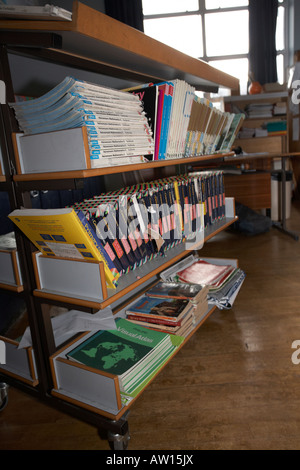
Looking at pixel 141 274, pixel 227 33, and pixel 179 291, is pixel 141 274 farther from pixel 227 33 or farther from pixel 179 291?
pixel 227 33

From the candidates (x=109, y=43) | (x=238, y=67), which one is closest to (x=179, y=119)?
(x=109, y=43)

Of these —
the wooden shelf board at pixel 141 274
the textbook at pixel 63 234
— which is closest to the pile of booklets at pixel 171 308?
the wooden shelf board at pixel 141 274

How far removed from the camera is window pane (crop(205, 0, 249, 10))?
5.41 meters

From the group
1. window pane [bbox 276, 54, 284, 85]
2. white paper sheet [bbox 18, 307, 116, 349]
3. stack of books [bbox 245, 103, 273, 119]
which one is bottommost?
white paper sheet [bbox 18, 307, 116, 349]

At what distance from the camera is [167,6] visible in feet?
18.2

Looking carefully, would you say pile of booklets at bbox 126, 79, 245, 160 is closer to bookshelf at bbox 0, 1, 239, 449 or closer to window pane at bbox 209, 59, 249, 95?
bookshelf at bbox 0, 1, 239, 449

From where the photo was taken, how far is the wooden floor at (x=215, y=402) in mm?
1209

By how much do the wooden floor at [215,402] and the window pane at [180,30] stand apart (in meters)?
5.08

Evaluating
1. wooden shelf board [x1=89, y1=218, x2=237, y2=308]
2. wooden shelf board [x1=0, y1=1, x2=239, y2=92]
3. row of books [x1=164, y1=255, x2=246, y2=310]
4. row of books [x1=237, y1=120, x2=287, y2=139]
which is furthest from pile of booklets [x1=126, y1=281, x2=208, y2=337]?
row of books [x1=237, y1=120, x2=287, y2=139]

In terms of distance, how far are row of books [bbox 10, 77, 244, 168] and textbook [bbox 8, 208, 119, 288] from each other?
0.63ft

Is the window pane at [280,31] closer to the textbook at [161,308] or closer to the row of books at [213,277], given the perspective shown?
the row of books at [213,277]

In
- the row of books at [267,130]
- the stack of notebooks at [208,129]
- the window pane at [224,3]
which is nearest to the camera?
the stack of notebooks at [208,129]
